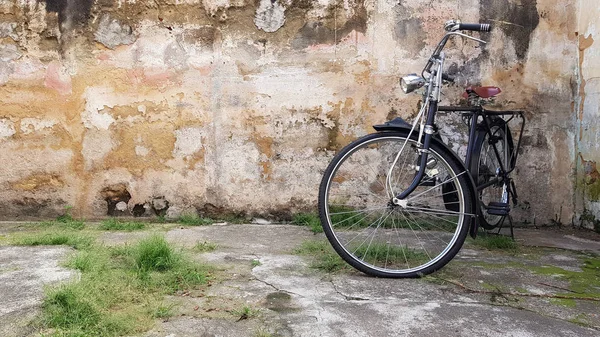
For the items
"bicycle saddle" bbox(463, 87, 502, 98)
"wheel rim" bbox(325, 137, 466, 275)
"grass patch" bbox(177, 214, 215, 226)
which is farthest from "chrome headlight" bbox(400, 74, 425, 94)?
"grass patch" bbox(177, 214, 215, 226)

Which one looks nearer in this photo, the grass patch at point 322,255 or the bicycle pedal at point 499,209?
the grass patch at point 322,255

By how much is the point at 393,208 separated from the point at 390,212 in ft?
0.34

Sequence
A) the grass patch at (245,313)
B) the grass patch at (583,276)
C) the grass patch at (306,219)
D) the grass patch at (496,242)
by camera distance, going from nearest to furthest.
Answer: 1. the grass patch at (245,313)
2. the grass patch at (583,276)
3. the grass patch at (496,242)
4. the grass patch at (306,219)

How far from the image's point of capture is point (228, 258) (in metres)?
2.71

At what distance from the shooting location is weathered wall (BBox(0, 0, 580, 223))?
3639 mm

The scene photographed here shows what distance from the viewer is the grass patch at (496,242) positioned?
119 inches

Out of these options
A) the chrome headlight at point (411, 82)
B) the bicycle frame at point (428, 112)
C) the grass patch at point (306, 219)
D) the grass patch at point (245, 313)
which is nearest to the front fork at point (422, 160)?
the bicycle frame at point (428, 112)

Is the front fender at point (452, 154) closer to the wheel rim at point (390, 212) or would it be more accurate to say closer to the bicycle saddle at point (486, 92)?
the wheel rim at point (390, 212)

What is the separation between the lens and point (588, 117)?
348 cm

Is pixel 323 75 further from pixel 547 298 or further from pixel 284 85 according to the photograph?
pixel 547 298

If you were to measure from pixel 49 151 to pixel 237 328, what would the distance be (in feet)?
8.87

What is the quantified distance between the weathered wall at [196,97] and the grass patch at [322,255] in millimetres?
751

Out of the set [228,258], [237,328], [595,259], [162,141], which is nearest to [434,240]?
[595,259]

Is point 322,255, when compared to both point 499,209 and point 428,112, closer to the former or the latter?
point 428,112
